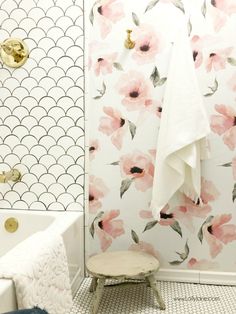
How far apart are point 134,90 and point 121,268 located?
0.96 metres

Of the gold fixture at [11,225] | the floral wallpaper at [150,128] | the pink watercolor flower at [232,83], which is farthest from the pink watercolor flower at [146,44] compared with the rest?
the gold fixture at [11,225]

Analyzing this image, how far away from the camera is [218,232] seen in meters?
Answer: 2.35

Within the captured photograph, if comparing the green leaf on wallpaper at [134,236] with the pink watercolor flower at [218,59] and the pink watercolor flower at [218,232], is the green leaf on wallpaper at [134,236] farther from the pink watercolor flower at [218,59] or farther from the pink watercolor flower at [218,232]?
the pink watercolor flower at [218,59]

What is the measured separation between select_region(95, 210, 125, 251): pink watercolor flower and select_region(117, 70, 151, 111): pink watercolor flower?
0.63 meters

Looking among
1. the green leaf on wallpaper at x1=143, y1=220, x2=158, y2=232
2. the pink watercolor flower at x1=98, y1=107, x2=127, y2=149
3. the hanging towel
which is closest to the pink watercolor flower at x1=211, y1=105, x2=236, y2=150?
the hanging towel

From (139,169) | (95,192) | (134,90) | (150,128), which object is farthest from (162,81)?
(95,192)

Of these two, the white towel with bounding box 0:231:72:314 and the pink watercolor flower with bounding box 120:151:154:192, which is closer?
the white towel with bounding box 0:231:72:314

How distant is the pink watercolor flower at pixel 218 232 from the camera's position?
2.33 meters

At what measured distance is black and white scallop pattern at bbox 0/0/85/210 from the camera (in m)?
2.28

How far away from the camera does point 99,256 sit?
223 cm

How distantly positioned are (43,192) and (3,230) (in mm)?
314

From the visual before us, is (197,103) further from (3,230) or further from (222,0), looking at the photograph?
(3,230)

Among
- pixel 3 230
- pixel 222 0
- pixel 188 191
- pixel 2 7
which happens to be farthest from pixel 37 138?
pixel 222 0

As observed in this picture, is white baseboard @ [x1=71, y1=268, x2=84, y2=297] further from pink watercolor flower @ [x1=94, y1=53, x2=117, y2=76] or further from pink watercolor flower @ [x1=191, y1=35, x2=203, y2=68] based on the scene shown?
pink watercolor flower @ [x1=191, y1=35, x2=203, y2=68]
